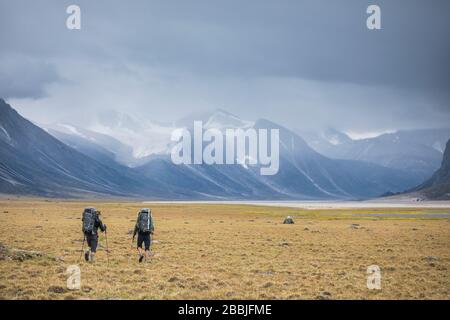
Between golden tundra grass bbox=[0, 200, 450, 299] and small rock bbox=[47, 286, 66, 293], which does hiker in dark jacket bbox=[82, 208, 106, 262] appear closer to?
golden tundra grass bbox=[0, 200, 450, 299]

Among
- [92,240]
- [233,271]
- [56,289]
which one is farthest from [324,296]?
[92,240]

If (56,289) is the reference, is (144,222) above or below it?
above

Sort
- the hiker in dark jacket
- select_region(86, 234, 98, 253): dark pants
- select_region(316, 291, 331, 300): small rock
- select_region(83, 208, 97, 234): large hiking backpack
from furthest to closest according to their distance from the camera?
select_region(86, 234, 98, 253): dark pants, the hiker in dark jacket, select_region(83, 208, 97, 234): large hiking backpack, select_region(316, 291, 331, 300): small rock

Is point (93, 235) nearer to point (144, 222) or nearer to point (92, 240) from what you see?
point (92, 240)

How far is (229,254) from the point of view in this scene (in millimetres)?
34562

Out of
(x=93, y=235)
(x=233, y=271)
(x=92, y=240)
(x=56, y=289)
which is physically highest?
(x=93, y=235)

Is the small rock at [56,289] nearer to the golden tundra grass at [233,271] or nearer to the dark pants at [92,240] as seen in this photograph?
the golden tundra grass at [233,271]

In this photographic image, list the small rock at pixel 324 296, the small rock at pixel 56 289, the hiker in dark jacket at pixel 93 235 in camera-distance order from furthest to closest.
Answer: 1. the hiker in dark jacket at pixel 93 235
2. the small rock at pixel 56 289
3. the small rock at pixel 324 296

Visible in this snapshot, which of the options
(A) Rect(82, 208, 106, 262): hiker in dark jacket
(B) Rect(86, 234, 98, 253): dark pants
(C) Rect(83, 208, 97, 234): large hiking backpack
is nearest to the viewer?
(C) Rect(83, 208, 97, 234): large hiking backpack

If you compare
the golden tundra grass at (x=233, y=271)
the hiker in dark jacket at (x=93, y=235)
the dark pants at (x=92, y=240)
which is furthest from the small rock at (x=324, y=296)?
the dark pants at (x=92, y=240)

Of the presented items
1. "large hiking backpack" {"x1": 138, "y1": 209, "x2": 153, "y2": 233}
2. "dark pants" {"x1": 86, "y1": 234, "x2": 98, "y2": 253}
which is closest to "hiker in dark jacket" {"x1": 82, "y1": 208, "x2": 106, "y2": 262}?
"dark pants" {"x1": 86, "y1": 234, "x2": 98, "y2": 253}
